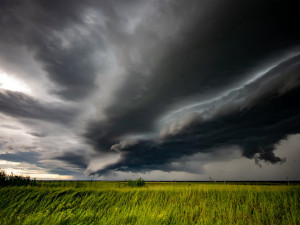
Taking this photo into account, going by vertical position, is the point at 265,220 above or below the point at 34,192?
below

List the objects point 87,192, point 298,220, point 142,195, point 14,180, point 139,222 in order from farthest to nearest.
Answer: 1. point 14,180
2. point 142,195
3. point 87,192
4. point 298,220
5. point 139,222

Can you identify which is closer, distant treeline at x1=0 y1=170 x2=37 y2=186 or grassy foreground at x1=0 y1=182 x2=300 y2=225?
grassy foreground at x1=0 y1=182 x2=300 y2=225

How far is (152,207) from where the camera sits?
28.8 ft

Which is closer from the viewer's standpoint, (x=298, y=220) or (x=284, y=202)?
(x=298, y=220)

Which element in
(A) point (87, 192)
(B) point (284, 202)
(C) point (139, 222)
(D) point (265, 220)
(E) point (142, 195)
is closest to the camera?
(C) point (139, 222)

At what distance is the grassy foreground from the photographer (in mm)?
5410

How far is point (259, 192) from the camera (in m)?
10.6

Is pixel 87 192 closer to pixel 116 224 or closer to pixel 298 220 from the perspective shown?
pixel 116 224

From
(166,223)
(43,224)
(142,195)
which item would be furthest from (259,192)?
(43,224)

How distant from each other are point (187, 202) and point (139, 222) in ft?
18.8

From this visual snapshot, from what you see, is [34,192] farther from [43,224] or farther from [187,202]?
[187,202]

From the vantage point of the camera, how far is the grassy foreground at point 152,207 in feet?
17.7

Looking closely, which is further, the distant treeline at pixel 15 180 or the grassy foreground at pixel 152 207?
the distant treeline at pixel 15 180

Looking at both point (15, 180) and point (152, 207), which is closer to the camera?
point (152, 207)
